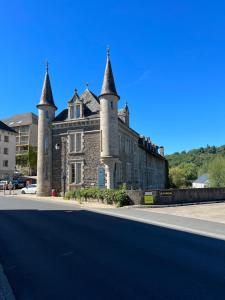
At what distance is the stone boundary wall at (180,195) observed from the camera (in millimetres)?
25594

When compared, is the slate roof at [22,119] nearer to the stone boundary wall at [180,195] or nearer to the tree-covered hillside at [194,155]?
the stone boundary wall at [180,195]

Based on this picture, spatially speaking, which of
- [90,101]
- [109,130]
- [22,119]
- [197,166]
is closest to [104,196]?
[109,130]

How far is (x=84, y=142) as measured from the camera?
33250 mm

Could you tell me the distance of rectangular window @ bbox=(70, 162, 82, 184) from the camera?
1318 inches

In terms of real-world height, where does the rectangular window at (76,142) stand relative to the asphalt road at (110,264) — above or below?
above

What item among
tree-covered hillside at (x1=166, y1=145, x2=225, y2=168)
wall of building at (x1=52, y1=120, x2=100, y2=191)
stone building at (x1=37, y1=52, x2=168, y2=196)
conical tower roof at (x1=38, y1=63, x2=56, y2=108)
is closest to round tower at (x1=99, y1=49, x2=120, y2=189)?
stone building at (x1=37, y1=52, x2=168, y2=196)

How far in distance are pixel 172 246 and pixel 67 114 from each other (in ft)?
89.3

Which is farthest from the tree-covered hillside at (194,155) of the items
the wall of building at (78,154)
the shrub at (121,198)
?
the shrub at (121,198)

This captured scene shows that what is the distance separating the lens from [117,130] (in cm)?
3203

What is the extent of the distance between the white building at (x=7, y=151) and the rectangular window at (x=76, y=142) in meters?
35.5

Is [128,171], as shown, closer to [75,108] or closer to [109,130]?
[109,130]

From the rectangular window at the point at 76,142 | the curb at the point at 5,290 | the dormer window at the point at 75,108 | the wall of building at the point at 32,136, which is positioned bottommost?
the curb at the point at 5,290

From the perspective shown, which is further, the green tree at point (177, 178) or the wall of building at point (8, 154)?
the green tree at point (177, 178)

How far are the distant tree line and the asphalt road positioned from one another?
1784 inches
